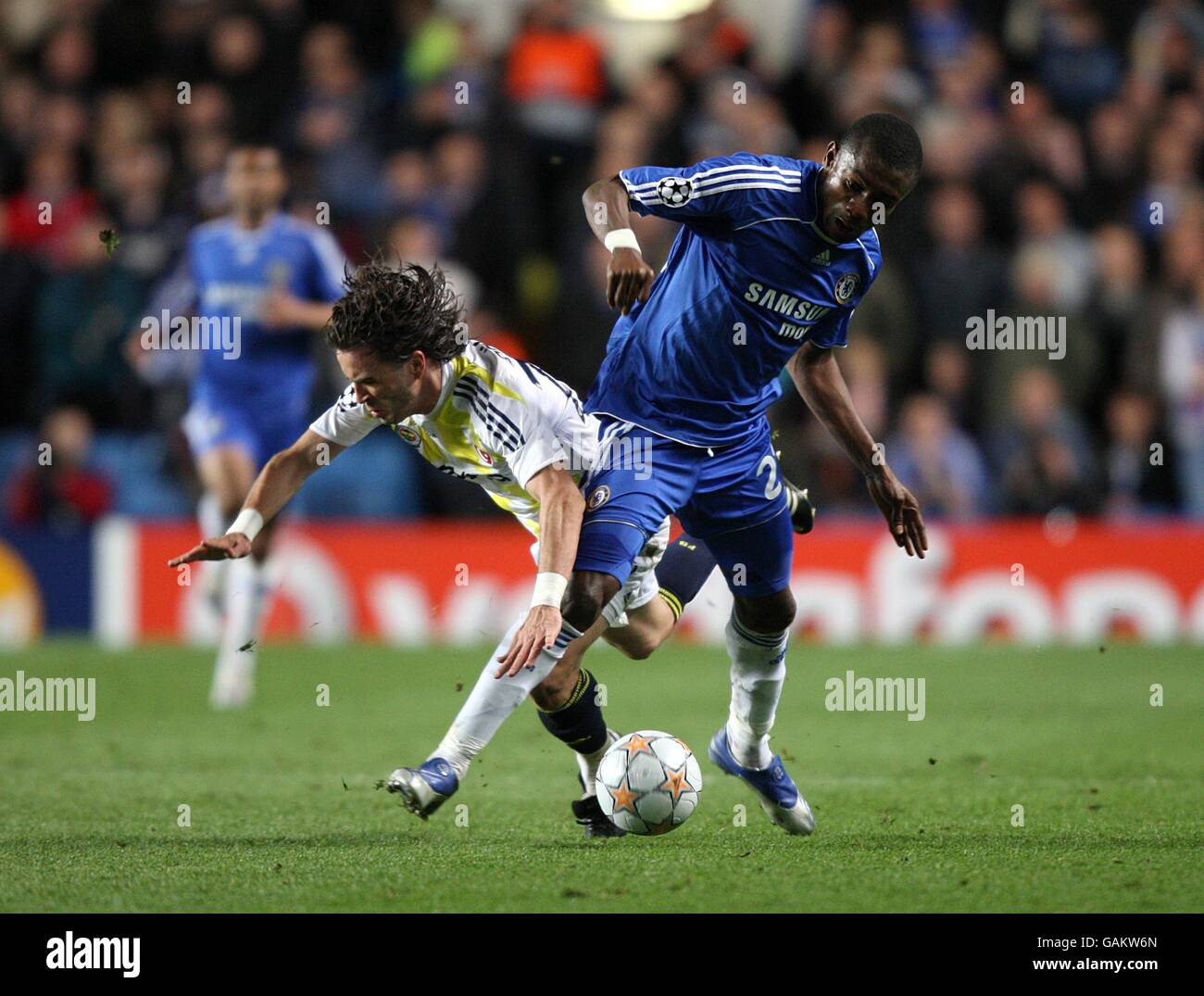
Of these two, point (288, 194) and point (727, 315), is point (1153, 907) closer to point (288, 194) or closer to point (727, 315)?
point (727, 315)

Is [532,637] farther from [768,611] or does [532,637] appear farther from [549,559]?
[768,611]

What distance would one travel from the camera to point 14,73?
47.8ft

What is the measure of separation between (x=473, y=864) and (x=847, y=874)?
112 cm

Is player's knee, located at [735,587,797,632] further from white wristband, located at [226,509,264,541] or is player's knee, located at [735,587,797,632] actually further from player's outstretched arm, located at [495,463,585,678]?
white wristband, located at [226,509,264,541]

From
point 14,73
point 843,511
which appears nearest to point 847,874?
point 843,511

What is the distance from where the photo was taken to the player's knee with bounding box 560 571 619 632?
553 cm

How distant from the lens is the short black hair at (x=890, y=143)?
557cm

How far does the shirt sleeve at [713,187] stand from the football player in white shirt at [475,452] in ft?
2.22

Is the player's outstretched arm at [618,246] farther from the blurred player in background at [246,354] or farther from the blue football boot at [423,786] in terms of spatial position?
the blurred player in background at [246,354]

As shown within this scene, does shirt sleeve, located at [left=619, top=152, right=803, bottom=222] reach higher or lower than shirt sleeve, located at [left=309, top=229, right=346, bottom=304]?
lower

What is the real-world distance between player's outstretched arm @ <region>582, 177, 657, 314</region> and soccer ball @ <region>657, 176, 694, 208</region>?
12 centimetres

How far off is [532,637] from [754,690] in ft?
4.60

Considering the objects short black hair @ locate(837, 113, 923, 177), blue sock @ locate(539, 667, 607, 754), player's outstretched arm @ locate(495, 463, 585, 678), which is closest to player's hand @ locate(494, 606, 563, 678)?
player's outstretched arm @ locate(495, 463, 585, 678)

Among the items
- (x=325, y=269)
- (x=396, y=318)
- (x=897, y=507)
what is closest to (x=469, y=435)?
(x=396, y=318)
